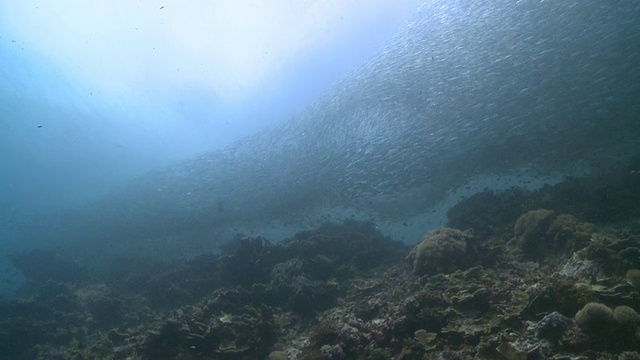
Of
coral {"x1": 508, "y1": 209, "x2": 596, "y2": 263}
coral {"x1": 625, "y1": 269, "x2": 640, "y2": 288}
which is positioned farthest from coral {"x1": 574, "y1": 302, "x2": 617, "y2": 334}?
coral {"x1": 508, "y1": 209, "x2": 596, "y2": 263}

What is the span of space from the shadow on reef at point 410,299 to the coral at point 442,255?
1.7 inches

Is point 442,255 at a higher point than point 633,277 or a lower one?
higher

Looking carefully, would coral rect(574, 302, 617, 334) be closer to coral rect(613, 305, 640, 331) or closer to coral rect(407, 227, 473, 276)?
coral rect(613, 305, 640, 331)

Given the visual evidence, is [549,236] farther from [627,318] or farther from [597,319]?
[597,319]

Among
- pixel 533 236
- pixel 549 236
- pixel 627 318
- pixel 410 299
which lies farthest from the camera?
pixel 533 236

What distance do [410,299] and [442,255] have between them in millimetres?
4291

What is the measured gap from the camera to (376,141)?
28.4 metres

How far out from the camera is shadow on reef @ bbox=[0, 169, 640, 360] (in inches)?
274

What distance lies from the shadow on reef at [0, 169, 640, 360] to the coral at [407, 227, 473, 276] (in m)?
0.04

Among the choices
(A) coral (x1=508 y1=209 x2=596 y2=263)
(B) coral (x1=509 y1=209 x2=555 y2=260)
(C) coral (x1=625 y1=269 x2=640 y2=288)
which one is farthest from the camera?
(B) coral (x1=509 y1=209 x2=555 y2=260)

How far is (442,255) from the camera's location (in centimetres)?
1225

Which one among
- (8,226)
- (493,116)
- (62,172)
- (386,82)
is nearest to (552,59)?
(493,116)

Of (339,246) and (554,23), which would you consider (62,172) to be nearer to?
(339,246)

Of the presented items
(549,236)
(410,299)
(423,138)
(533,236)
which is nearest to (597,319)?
(410,299)
